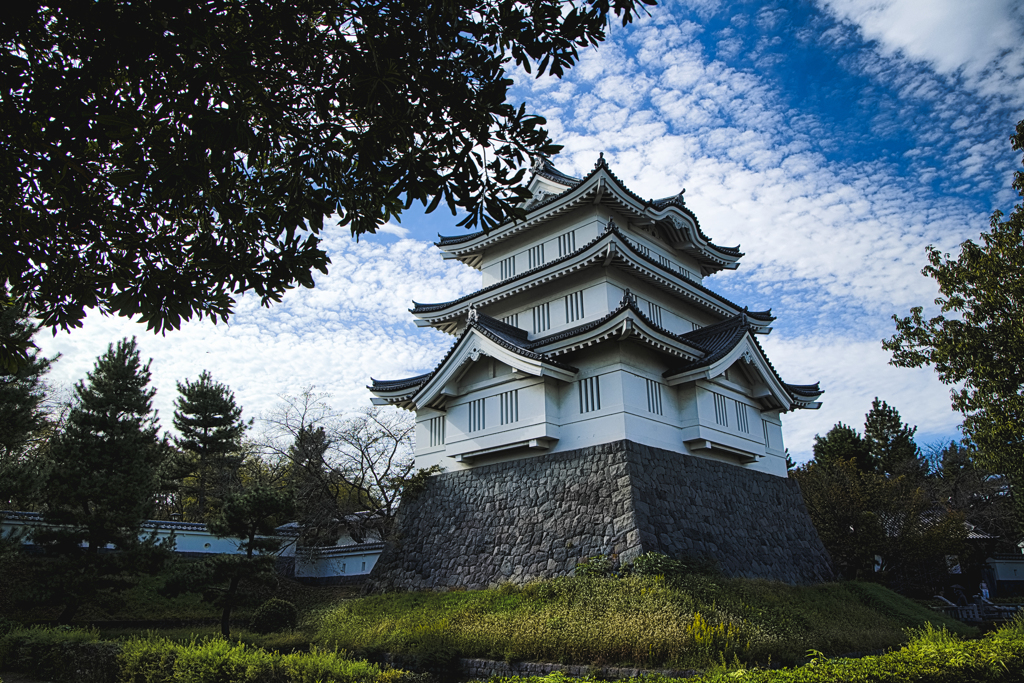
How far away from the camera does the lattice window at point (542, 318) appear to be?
1959 cm

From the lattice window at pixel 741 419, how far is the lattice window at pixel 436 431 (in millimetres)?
9266

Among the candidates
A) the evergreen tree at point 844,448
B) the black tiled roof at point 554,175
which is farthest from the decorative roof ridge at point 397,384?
the evergreen tree at point 844,448

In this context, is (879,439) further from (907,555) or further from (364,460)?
(364,460)

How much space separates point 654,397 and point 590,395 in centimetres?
182

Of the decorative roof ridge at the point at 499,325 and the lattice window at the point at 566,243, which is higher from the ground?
the lattice window at the point at 566,243

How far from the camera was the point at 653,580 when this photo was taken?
42.4 feet

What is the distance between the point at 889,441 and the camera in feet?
128

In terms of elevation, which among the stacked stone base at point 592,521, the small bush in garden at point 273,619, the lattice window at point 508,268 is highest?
the lattice window at point 508,268

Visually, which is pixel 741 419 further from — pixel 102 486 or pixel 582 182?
pixel 102 486

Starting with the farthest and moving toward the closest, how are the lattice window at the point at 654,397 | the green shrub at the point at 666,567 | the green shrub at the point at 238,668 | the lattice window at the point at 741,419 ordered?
1. the lattice window at the point at 741,419
2. the lattice window at the point at 654,397
3. the green shrub at the point at 666,567
4. the green shrub at the point at 238,668

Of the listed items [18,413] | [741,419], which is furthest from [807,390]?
[18,413]

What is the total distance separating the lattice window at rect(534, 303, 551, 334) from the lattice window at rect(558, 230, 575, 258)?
1903 millimetres

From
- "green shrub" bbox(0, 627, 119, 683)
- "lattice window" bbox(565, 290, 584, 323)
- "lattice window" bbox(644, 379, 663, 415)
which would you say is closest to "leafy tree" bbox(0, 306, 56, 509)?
"green shrub" bbox(0, 627, 119, 683)

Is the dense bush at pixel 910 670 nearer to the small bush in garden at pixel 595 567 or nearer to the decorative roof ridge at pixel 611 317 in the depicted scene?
the small bush in garden at pixel 595 567
